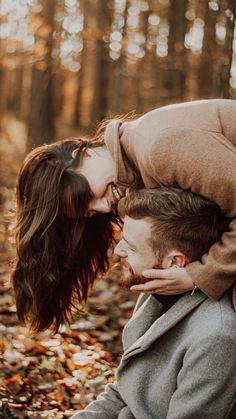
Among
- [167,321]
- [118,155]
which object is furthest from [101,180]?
[167,321]

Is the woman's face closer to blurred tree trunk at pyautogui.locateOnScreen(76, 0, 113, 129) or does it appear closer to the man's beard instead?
the man's beard

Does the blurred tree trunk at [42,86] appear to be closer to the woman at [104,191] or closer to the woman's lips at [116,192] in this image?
the woman at [104,191]

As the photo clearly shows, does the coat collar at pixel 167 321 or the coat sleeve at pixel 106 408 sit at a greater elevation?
the coat collar at pixel 167 321

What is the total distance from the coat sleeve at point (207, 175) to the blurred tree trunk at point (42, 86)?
11.9m

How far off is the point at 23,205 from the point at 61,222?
23 centimetres

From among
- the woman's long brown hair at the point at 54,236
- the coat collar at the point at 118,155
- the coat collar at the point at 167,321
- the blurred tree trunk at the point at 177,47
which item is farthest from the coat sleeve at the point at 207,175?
the blurred tree trunk at the point at 177,47

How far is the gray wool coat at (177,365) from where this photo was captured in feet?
8.61

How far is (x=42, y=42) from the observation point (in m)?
14.8

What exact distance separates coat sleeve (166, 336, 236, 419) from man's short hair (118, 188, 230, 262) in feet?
1.50

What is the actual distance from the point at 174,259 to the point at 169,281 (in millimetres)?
112

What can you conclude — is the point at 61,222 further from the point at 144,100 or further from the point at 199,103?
the point at 144,100

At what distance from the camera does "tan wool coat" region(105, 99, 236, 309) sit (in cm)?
281

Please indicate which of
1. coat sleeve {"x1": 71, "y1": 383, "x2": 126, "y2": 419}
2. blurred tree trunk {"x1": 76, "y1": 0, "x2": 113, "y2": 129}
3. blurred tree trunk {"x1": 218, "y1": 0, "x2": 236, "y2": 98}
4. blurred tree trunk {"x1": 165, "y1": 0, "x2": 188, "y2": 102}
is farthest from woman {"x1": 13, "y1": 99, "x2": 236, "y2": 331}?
blurred tree trunk {"x1": 165, "y1": 0, "x2": 188, "y2": 102}

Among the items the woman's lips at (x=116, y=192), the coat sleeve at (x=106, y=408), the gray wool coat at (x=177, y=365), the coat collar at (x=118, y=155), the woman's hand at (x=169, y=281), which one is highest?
the coat collar at (x=118, y=155)
